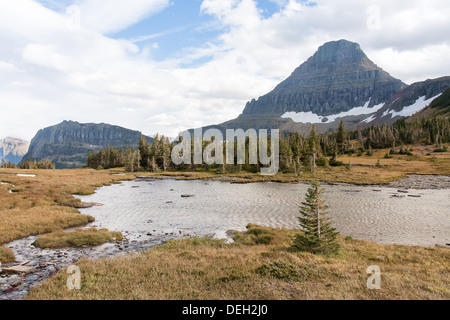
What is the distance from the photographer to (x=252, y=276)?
14328 millimetres

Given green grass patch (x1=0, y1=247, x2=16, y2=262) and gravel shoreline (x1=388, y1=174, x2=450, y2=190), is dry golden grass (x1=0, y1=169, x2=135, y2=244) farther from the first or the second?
gravel shoreline (x1=388, y1=174, x2=450, y2=190)

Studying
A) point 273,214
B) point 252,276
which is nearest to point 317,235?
point 252,276

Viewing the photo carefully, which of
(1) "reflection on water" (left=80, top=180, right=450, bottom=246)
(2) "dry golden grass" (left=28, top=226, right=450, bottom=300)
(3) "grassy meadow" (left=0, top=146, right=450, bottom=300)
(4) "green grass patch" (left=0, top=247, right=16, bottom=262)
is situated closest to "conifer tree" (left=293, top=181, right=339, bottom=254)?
(2) "dry golden grass" (left=28, top=226, right=450, bottom=300)

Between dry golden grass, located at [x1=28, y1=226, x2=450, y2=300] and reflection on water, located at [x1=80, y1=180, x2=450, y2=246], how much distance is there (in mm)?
9188

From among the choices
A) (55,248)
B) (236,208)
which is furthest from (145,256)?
(236,208)

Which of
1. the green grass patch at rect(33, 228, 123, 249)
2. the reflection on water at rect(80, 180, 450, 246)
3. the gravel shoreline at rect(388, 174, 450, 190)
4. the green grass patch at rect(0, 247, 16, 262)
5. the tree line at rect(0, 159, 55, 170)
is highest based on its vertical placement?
the tree line at rect(0, 159, 55, 170)

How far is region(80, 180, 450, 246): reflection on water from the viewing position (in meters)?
30.5

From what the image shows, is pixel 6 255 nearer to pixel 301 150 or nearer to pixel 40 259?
pixel 40 259

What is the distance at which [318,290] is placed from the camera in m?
12.3

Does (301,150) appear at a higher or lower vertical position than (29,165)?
higher

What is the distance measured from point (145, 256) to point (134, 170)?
4359 inches

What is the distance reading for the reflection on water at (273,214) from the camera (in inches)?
1199

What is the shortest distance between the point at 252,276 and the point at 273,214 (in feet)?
87.7

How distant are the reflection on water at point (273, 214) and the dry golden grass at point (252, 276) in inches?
362
